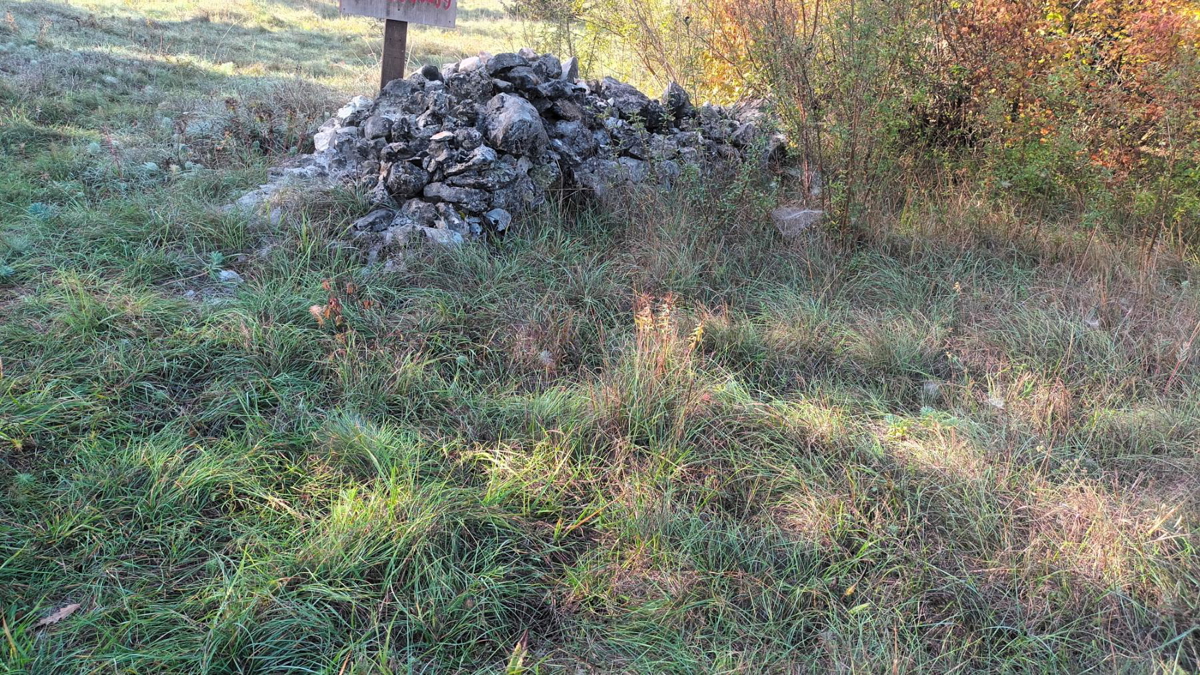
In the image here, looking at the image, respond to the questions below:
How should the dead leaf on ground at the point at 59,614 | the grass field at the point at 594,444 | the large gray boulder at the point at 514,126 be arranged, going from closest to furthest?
the dead leaf on ground at the point at 59,614, the grass field at the point at 594,444, the large gray boulder at the point at 514,126

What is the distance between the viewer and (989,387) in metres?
3.42

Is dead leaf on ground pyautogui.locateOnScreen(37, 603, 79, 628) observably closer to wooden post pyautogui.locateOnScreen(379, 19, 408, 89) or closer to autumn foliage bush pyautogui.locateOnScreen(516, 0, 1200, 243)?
autumn foliage bush pyautogui.locateOnScreen(516, 0, 1200, 243)

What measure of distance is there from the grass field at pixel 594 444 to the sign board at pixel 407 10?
6.26ft

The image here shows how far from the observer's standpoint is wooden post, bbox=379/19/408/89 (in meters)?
6.04

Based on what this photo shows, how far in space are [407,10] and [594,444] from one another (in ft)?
14.4

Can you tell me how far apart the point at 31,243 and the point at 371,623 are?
11.3 feet

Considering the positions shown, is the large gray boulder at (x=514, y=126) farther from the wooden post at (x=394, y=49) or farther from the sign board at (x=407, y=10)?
the wooden post at (x=394, y=49)

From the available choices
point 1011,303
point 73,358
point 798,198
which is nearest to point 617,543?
point 73,358

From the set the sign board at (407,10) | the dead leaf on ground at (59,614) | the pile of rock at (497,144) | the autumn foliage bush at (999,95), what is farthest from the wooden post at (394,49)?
the dead leaf on ground at (59,614)

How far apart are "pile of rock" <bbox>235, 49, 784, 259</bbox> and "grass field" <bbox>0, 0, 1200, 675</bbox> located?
271mm

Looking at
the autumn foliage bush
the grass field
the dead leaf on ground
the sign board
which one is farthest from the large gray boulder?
the dead leaf on ground

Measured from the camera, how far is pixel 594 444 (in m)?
2.96

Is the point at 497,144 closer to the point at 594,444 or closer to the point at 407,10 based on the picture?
the point at 407,10

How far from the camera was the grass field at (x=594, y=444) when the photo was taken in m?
2.26
